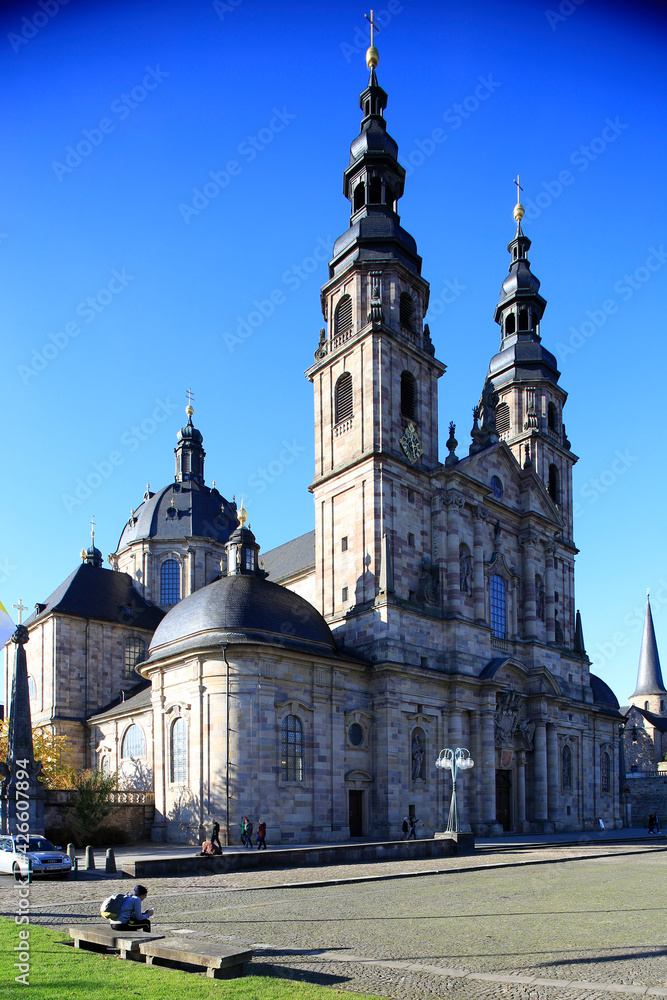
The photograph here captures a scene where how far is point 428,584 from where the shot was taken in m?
41.3

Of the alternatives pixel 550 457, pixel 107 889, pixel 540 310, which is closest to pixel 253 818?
pixel 107 889

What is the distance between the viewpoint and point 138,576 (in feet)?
206

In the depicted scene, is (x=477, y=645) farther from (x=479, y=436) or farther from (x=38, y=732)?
(x=38, y=732)

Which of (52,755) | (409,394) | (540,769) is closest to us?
(409,394)

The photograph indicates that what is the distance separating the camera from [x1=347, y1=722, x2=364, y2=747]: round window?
3756 centimetres

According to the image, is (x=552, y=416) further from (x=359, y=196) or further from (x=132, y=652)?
(x=132, y=652)

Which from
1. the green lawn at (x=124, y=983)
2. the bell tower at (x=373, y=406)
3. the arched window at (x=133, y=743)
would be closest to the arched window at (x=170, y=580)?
the arched window at (x=133, y=743)

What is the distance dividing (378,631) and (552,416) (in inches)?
1022

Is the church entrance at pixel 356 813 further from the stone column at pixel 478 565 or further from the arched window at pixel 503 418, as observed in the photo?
the arched window at pixel 503 418

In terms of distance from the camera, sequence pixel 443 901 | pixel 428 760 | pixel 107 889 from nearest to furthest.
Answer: pixel 443 901 < pixel 107 889 < pixel 428 760

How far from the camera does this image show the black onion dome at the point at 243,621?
34594 mm

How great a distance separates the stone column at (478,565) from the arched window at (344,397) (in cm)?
857

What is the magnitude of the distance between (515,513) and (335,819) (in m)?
21.4

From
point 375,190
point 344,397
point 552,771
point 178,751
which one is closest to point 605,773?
point 552,771
